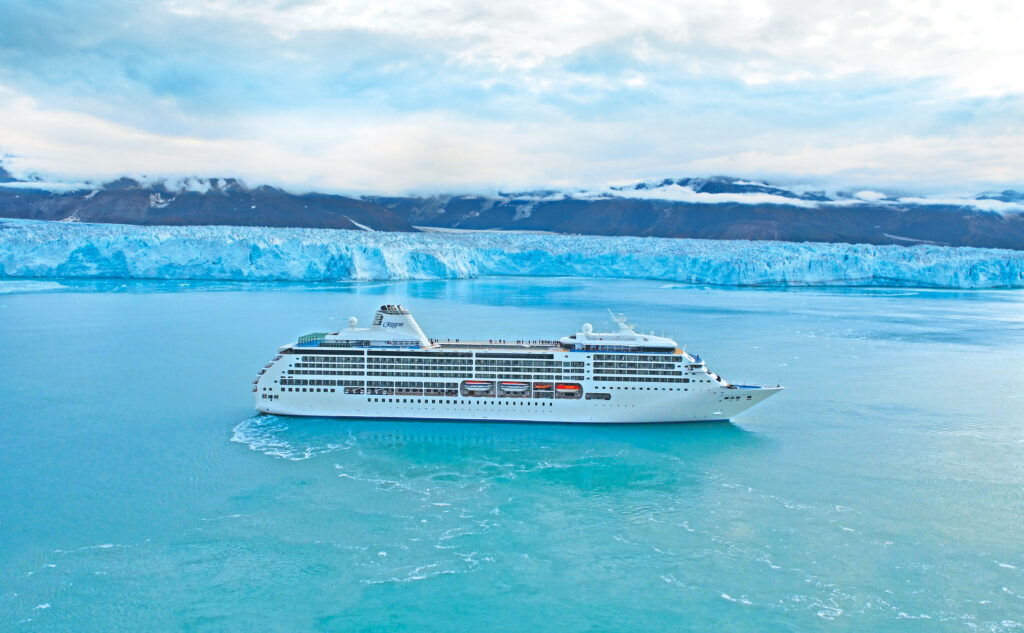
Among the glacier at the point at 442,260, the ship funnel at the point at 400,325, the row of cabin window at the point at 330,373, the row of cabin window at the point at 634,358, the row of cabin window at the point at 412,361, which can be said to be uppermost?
the glacier at the point at 442,260

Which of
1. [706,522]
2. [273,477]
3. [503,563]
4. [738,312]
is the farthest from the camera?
[738,312]

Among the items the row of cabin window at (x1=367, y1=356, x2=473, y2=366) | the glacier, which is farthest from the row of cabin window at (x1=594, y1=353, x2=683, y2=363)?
the glacier

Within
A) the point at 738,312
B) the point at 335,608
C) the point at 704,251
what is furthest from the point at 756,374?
the point at 704,251

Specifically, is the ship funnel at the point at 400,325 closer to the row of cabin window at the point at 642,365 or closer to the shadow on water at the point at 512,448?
the shadow on water at the point at 512,448

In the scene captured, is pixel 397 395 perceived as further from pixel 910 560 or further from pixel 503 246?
pixel 503 246

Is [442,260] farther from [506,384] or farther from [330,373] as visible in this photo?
[506,384]

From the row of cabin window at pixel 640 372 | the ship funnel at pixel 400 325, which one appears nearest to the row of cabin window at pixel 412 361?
the ship funnel at pixel 400 325
